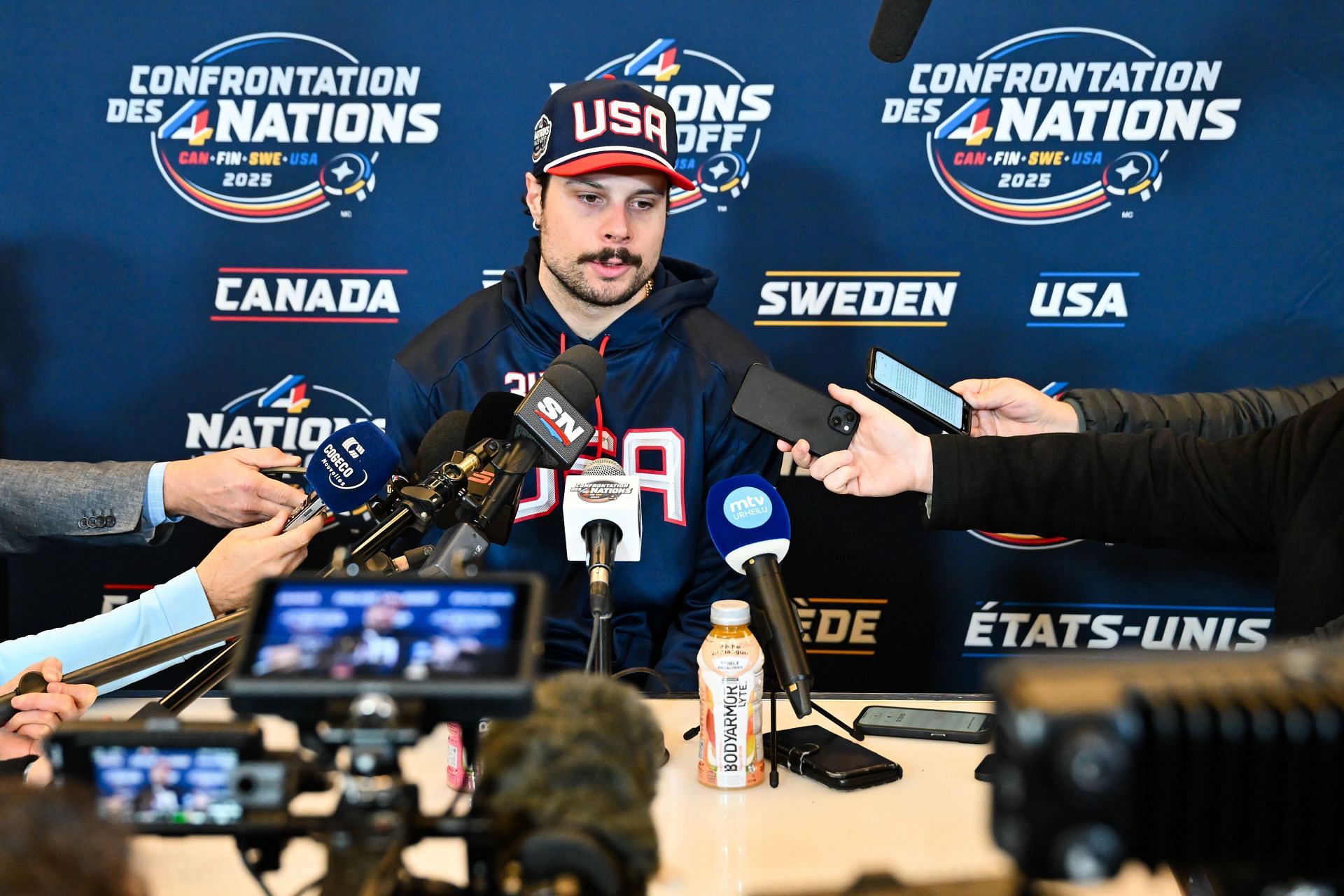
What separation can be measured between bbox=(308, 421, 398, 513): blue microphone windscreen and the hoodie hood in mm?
821

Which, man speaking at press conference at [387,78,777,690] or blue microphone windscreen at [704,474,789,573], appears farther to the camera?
man speaking at press conference at [387,78,777,690]

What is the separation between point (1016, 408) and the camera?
2227 mm

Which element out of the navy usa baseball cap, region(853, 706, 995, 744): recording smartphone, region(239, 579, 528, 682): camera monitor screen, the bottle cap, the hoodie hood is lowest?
region(853, 706, 995, 744): recording smartphone

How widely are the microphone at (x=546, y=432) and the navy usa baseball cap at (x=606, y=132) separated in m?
0.80

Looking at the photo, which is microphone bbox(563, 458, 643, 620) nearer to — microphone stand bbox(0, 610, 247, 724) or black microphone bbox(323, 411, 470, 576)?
black microphone bbox(323, 411, 470, 576)

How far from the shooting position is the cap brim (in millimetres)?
2285

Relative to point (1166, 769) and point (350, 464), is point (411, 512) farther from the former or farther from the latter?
point (1166, 769)

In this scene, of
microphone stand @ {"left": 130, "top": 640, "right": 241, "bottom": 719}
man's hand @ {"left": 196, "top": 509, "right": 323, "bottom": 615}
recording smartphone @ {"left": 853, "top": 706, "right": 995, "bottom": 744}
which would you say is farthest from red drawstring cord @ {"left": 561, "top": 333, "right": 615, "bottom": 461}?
microphone stand @ {"left": 130, "top": 640, "right": 241, "bottom": 719}

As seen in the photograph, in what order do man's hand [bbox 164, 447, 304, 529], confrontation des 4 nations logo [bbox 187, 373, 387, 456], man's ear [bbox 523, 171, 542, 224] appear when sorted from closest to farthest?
man's hand [bbox 164, 447, 304, 529] → man's ear [bbox 523, 171, 542, 224] → confrontation des 4 nations logo [bbox 187, 373, 387, 456]

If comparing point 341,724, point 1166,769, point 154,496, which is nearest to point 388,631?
point 341,724

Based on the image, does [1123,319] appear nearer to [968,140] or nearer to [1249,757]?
[968,140]

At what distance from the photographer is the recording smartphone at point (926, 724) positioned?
1593 mm

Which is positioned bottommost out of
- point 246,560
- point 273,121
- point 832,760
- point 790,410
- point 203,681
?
point 832,760

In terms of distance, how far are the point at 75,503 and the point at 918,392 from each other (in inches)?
66.7
